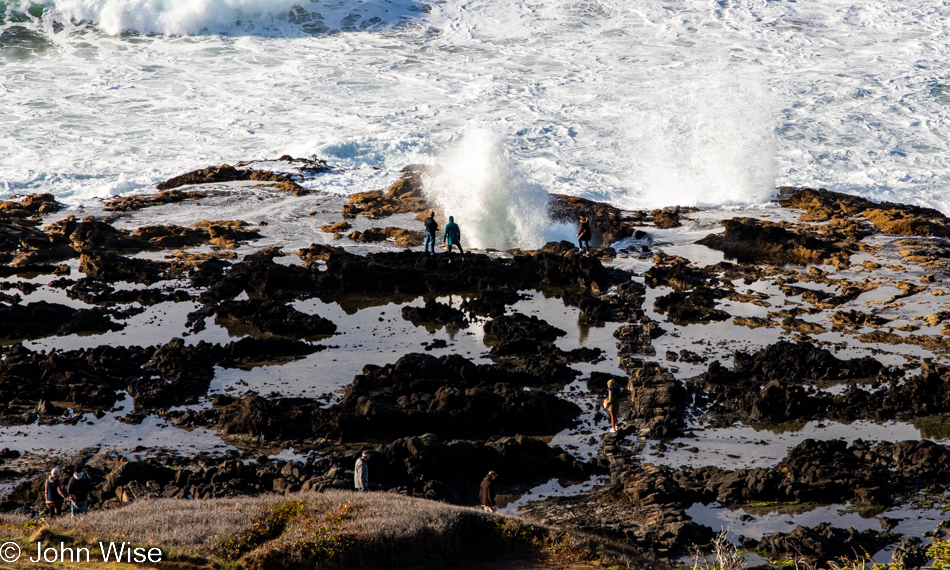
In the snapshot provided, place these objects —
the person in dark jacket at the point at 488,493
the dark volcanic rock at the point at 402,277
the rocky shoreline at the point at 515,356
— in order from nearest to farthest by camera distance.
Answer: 1. the person in dark jacket at the point at 488,493
2. the rocky shoreline at the point at 515,356
3. the dark volcanic rock at the point at 402,277

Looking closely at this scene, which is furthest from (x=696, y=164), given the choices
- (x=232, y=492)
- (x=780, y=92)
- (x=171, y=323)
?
(x=232, y=492)

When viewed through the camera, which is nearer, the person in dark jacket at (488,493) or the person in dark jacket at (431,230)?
the person in dark jacket at (488,493)

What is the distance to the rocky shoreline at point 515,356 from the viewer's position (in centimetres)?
1225

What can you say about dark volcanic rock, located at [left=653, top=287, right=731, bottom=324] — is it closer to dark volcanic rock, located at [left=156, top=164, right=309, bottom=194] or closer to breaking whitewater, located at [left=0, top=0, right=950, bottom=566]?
breaking whitewater, located at [left=0, top=0, right=950, bottom=566]

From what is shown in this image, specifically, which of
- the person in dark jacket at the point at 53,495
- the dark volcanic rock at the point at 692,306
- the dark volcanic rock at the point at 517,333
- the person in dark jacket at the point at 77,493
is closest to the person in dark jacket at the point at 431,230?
the dark volcanic rock at the point at 517,333

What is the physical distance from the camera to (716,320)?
1964cm

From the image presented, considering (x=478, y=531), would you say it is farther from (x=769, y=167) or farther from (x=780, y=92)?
(x=780, y=92)

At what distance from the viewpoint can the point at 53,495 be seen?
36.5ft

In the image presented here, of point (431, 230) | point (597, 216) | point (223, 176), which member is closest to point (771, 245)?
point (597, 216)

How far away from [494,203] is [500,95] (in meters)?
16.9

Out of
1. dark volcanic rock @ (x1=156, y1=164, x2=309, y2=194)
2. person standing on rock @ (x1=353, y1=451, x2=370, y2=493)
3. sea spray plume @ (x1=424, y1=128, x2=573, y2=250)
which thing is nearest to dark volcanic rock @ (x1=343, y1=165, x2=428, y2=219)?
sea spray plume @ (x1=424, y1=128, x2=573, y2=250)

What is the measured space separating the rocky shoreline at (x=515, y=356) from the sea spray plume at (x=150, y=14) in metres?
24.8

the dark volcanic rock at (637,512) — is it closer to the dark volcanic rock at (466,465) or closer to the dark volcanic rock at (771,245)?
the dark volcanic rock at (466,465)

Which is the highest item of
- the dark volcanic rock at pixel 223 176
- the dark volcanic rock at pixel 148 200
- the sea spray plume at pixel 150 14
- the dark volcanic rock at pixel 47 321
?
the sea spray plume at pixel 150 14
